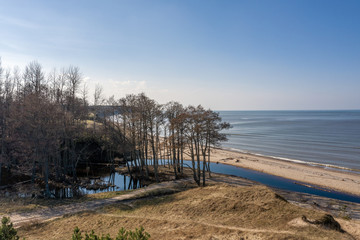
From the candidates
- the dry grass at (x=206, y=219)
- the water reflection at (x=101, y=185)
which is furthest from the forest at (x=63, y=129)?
the dry grass at (x=206, y=219)

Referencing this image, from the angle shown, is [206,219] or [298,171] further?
[298,171]

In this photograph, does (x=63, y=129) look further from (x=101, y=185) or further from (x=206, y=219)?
(x=206, y=219)

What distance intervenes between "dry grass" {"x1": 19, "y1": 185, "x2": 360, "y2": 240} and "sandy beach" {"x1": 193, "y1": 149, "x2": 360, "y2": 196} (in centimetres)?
1667

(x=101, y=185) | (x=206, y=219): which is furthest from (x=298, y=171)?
(x=101, y=185)

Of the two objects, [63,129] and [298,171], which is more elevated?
[63,129]

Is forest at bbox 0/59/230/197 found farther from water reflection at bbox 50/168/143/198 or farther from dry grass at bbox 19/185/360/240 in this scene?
dry grass at bbox 19/185/360/240

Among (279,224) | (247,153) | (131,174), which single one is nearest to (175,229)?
(279,224)

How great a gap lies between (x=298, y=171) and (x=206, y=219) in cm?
2766

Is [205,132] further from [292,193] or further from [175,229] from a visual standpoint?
[175,229]

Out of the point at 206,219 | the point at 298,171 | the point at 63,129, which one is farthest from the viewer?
the point at 298,171

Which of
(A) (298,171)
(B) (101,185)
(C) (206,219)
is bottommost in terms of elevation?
(A) (298,171)

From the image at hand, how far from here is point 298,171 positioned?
3531 cm

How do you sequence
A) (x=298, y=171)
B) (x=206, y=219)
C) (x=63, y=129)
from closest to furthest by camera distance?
(x=206, y=219) → (x=63, y=129) → (x=298, y=171)

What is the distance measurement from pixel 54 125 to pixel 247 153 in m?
40.5
